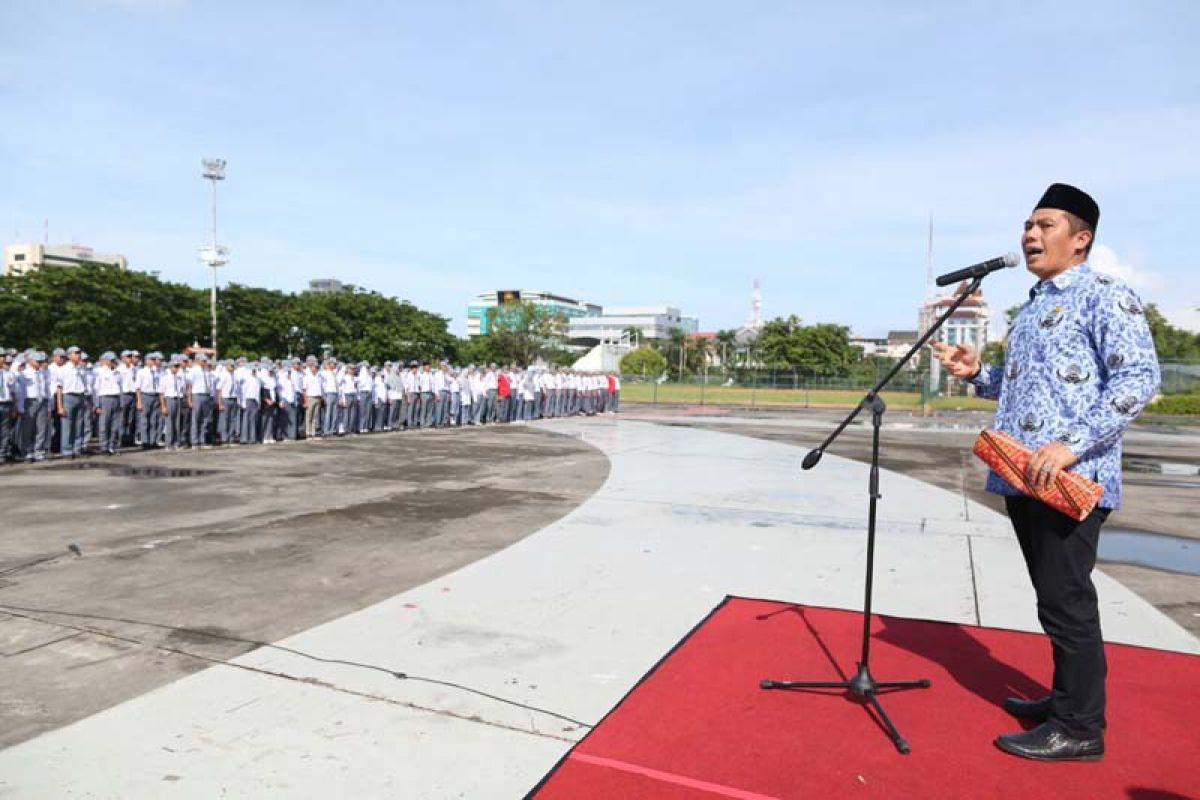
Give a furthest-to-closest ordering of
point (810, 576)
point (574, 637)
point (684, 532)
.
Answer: point (684, 532) < point (810, 576) < point (574, 637)

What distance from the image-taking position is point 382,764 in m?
A: 2.78

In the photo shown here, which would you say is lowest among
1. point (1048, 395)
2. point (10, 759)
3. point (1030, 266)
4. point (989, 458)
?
point (10, 759)

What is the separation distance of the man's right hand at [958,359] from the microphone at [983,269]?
29 centimetres

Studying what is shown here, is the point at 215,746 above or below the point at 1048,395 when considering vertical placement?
below

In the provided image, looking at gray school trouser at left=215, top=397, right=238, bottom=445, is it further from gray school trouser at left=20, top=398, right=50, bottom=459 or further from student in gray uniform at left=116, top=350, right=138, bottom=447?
gray school trouser at left=20, top=398, right=50, bottom=459

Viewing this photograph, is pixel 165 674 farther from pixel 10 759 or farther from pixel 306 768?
pixel 306 768

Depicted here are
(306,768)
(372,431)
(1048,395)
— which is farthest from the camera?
(372,431)

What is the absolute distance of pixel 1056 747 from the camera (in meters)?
2.86

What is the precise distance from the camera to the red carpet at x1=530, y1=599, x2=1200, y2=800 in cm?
265

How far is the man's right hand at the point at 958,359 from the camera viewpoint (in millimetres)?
3369

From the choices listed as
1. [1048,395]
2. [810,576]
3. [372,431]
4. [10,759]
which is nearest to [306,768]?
[10,759]

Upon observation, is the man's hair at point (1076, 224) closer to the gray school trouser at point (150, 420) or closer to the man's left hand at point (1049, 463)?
the man's left hand at point (1049, 463)

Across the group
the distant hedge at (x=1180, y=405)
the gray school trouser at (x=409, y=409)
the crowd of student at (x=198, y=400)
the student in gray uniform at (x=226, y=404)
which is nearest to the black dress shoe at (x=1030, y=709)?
the crowd of student at (x=198, y=400)

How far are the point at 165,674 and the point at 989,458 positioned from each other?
149 inches
